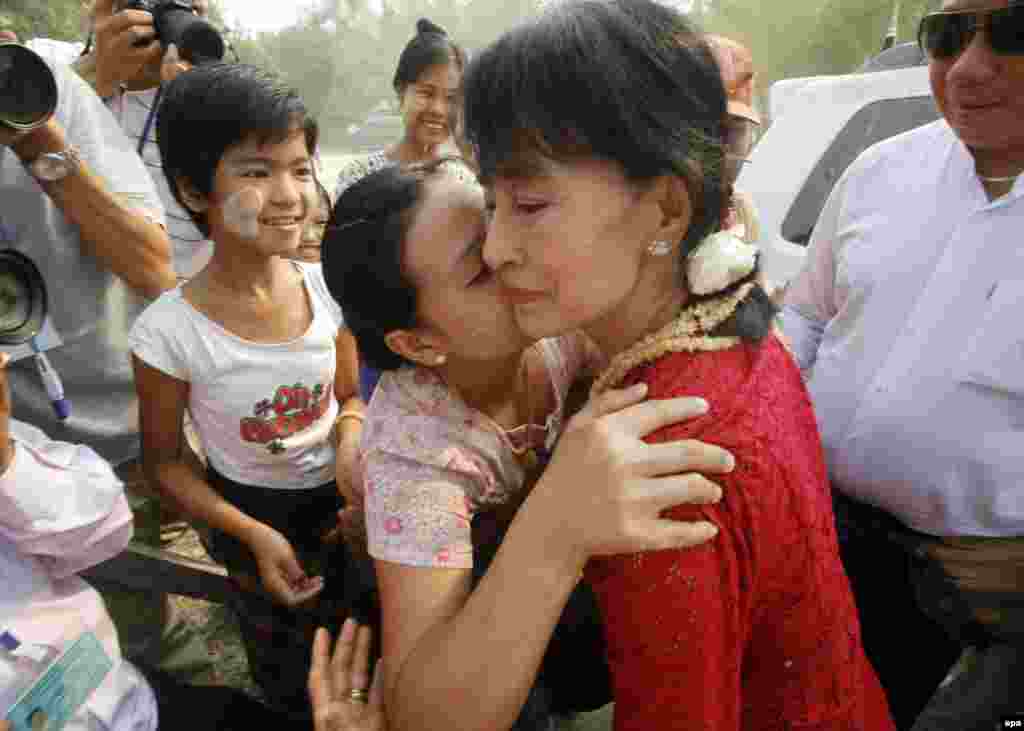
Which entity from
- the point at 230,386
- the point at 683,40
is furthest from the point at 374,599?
the point at 683,40

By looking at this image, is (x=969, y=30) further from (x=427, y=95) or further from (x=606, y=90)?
(x=427, y=95)

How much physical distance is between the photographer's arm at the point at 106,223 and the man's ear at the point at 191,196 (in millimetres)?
122

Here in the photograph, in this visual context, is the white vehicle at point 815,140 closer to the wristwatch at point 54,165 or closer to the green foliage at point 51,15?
the wristwatch at point 54,165

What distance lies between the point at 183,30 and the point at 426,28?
1.55m

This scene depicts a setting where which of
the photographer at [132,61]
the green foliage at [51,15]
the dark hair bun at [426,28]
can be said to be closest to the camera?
the photographer at [132,61]

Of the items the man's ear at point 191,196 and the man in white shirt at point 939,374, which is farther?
the man's ear at point 191,196

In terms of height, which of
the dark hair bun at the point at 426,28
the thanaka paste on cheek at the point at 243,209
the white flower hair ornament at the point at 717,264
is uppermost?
the dark hair bun at the point at 426,28

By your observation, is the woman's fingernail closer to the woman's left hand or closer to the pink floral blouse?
the woman's left hand

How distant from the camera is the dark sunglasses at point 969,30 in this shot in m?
1.40

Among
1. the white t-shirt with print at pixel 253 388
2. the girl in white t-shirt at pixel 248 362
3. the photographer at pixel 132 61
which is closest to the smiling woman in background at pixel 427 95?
the photographer at pixel 132 61

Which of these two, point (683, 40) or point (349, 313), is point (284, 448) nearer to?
point (349, 313)

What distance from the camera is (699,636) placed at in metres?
0.87

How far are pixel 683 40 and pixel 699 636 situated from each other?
0.74m

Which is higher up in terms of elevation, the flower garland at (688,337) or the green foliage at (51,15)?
the green foliage at (51,15)
